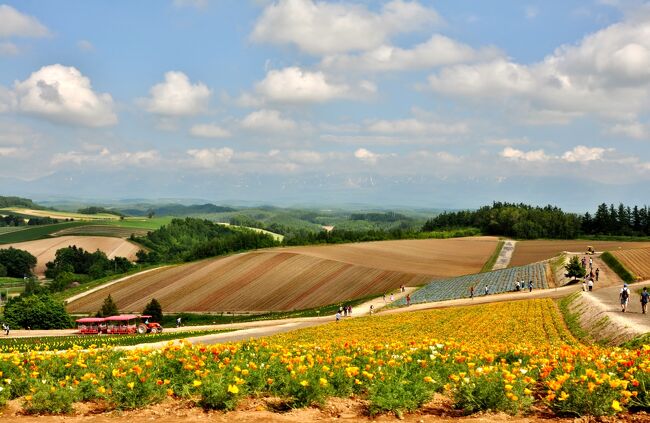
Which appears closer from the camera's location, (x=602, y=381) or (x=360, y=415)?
(x=602, y=381)

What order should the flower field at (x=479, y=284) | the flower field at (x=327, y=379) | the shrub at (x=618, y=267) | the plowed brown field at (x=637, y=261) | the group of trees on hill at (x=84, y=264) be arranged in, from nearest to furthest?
the flower field at (x=327, y=379) < the shrub at (x=618, y=267) < the plowed brown field at (x=637, y=261) < the flower field at (x=479, y=284) < the group of trees on hill at (x=84, y=264)

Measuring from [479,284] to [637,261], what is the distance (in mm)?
24952

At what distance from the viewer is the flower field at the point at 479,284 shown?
235ft

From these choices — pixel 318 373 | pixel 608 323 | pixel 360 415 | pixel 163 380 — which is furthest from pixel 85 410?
pixel 608 323

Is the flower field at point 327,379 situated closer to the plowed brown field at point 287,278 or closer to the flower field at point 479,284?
the flower field at point 479,284

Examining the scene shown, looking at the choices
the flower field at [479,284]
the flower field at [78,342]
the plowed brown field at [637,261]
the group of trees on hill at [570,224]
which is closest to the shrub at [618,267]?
the plowed brown field at [637,261]

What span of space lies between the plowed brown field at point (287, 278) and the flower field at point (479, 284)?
7.39 m

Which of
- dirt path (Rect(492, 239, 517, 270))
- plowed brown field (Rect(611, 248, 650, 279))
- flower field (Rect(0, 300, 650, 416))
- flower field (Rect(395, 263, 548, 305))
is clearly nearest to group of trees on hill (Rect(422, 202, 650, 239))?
dirt path (Rect(492, 239, 517, 270))

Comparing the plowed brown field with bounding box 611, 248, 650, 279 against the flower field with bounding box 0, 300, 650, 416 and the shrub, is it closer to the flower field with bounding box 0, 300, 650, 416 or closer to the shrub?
the shrub

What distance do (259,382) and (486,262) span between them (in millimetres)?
106854

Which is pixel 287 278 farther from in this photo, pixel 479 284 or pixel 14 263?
pixel 14 263

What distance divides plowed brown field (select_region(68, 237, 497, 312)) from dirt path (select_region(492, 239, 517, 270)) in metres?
3.52

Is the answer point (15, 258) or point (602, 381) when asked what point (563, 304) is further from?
point (15, 258)

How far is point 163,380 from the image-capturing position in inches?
469
